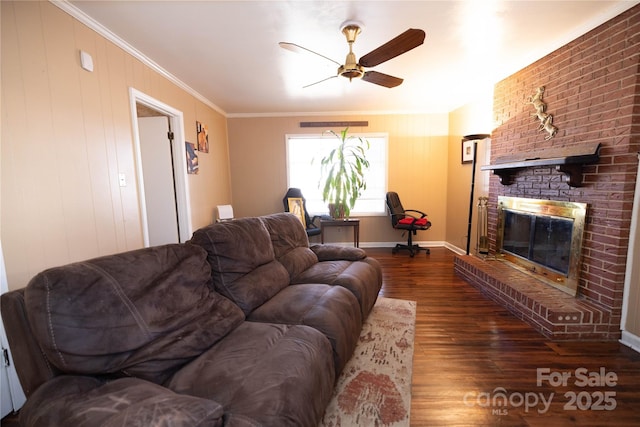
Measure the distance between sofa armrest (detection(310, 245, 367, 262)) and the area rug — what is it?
59 centimetres

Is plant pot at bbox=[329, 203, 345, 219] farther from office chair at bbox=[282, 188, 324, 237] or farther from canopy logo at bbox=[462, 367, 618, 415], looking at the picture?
canopy logo at bbox=[462, 367, 618, 415]

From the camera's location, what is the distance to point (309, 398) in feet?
3.48

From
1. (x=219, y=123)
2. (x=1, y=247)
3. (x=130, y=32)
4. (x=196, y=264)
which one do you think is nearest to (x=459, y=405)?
(x=196, y=264)

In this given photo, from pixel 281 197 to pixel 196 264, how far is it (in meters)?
3.74

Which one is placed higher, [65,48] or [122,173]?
[65,48]

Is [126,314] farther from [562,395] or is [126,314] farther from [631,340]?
[631,340]

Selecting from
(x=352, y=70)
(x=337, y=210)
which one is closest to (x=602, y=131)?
(x=352, y=70)

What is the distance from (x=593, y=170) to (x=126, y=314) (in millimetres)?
3297

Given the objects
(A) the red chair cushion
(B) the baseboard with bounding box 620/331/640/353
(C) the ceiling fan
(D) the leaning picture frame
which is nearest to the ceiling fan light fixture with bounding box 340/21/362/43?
(C) the ceiling fan

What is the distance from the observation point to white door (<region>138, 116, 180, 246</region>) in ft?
10.7

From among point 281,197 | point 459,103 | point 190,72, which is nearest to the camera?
point 190,72

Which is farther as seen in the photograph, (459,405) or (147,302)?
(459,405)

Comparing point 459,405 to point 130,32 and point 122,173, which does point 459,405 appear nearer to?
point 122,173

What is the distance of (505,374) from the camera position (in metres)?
1.71
